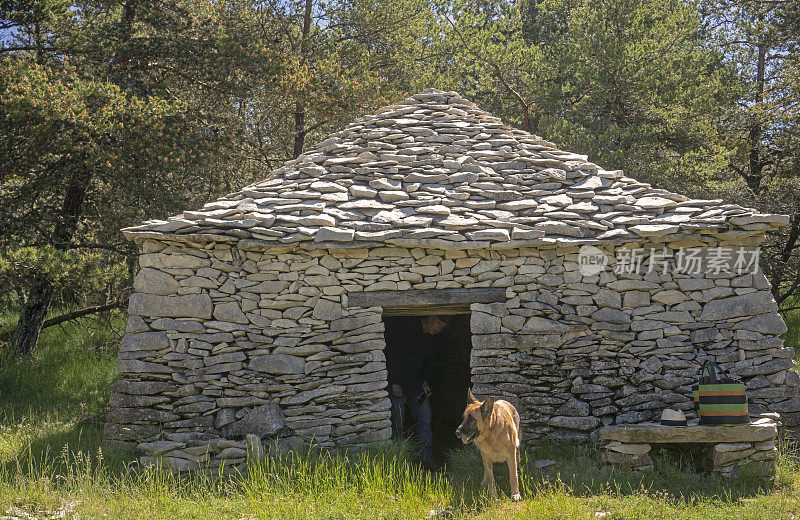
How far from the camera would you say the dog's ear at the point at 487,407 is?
4.88 m

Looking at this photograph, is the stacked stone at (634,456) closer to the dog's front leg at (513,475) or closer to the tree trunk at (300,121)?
the dog's front leg at (513,475)

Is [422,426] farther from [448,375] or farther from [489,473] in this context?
[448,375]

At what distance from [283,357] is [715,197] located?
8.82m

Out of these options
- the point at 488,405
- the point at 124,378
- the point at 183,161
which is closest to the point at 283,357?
the point at 124,378

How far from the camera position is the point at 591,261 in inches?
251

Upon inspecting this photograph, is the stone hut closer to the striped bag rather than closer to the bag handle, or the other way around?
the bag handle

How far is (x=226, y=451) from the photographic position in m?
5.70

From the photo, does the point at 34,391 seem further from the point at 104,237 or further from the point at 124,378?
the point at 124,378

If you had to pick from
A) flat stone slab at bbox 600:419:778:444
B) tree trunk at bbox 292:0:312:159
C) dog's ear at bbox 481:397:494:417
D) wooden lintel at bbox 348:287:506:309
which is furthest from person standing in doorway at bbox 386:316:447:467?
→ tree trunk at bbox 292:0:312:159

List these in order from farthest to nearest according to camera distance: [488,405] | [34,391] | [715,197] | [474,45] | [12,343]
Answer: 1. [474,45]
2. [715,197]
3. [12,343]
4. [34,391]
5. [488,405]

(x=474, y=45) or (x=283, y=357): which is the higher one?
(x=474, y=45)

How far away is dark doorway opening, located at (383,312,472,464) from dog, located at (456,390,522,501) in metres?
2.97

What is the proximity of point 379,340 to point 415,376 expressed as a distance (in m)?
1.15

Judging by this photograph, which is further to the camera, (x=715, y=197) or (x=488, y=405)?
(x=715, y=197)
